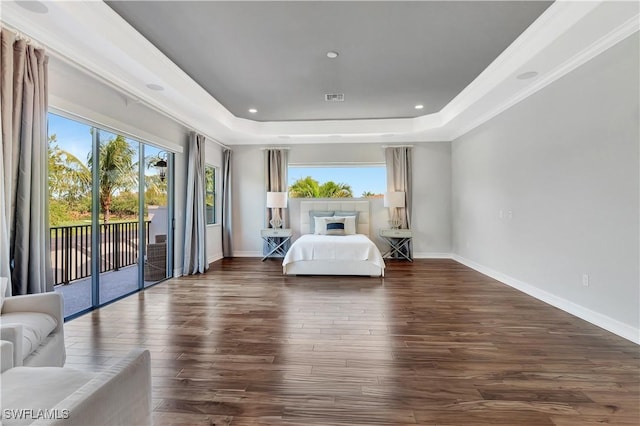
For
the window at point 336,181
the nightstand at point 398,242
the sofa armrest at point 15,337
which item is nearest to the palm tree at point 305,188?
the window at point 336,181

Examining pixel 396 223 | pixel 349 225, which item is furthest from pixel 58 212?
pixel 396 223

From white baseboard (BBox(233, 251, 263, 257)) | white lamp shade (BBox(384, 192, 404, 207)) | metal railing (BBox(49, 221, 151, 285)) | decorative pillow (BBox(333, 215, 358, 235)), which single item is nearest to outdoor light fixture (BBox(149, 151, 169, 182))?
metal railing (BBox(49, 221, 151, 285))

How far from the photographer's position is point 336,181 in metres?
6.87

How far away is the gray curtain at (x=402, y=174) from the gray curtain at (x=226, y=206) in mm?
3518

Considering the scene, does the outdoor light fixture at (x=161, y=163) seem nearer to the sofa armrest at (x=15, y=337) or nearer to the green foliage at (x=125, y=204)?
the green foliage at (x=125, y=204)

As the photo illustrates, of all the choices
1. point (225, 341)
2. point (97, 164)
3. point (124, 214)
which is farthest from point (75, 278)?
point (225, 341)

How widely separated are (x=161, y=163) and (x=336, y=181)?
3.64 m

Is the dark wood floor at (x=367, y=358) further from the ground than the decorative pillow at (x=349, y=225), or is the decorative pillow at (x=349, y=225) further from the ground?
the decorative pillow at (x=349, y=225)

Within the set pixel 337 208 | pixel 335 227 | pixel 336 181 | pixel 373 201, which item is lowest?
pixel 335 227

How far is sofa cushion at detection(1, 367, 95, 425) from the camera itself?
3.21 feet

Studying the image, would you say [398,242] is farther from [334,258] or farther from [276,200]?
[276,200]

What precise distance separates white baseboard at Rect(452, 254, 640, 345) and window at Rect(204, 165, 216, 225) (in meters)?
5.41

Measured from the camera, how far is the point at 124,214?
13.0 feet

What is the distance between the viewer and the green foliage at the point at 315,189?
6.87 metres
